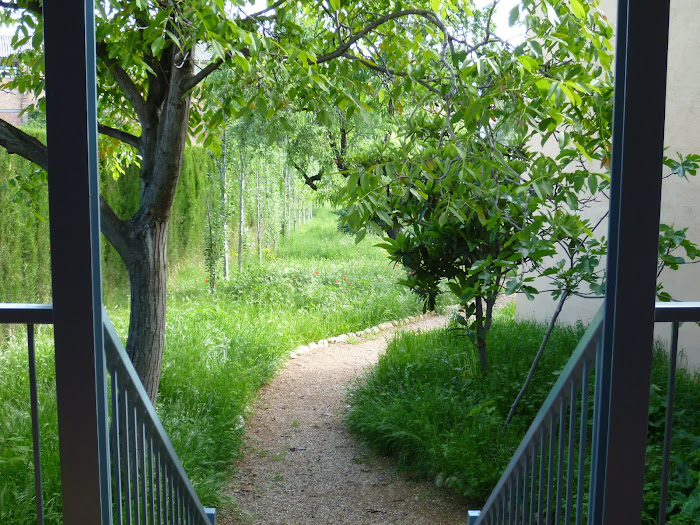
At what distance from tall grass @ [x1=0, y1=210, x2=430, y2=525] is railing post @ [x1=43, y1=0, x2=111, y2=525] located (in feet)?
6.23

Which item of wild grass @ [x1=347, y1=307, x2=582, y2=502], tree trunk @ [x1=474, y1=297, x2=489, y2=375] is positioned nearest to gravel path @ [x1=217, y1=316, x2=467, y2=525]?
wild grass @ [x1=347, y1=307, x2=582, y2=502]

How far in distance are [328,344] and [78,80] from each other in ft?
19.8

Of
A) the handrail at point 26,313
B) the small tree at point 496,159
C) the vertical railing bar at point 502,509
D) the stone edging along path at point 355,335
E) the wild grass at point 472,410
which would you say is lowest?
the stone edging along path at point 355,335

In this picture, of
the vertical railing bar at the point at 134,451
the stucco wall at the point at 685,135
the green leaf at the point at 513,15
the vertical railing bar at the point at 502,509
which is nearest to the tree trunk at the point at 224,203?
the stucco wall at the point at 685,135

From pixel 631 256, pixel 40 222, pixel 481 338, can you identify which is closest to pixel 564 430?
pixel 631 256

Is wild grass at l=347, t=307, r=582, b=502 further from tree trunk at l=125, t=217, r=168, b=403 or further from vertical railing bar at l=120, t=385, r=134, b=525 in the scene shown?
vertical railing bar at l=120, t=385, r=134, b=525

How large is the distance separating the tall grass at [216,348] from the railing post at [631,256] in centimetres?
260

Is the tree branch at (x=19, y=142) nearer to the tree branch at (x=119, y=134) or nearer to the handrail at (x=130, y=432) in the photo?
the tree branch at (x=119, y=134)

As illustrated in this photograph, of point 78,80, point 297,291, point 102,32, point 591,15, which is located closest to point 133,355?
point 102,32

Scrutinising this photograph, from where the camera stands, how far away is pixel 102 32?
9.90 ft

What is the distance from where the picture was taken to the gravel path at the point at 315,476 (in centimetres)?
362

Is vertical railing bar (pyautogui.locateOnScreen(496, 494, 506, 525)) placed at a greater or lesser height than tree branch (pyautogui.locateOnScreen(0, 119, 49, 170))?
lesser

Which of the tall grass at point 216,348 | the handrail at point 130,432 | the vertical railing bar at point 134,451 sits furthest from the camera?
the tall grass at point 216,348

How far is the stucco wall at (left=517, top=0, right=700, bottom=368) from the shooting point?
4.45 metres
